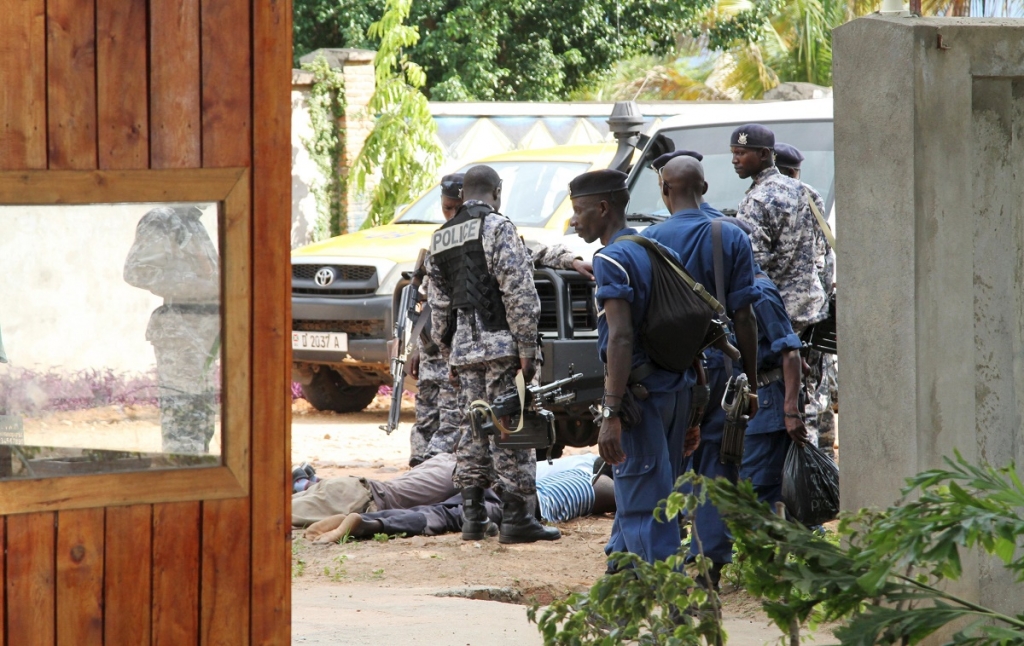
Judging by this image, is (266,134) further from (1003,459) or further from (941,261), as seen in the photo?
(1003,459)

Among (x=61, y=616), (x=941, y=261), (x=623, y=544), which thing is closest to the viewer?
(x=61, y=616)

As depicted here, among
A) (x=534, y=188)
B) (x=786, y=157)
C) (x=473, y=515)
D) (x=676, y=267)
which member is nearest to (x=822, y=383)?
(x=786, y=157)

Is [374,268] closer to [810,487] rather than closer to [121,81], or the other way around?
[810,487]

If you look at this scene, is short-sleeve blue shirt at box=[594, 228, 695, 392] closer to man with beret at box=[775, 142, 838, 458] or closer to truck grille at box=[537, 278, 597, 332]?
man with beret at box=[775, 142, 838, 458]

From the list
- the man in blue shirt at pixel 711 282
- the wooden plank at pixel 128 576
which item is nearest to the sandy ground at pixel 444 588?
the man in blue shirt at pixel 711 282

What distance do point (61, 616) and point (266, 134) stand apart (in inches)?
51.4

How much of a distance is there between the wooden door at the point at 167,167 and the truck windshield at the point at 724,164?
5.16 m

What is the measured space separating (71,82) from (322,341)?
23.1 ft

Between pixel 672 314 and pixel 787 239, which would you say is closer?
pixel 672 314

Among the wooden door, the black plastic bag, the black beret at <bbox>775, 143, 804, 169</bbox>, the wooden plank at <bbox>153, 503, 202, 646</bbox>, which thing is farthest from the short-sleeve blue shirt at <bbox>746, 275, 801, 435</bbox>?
the wooden plank at <bbox>153, 503, 202, 646</bbox>

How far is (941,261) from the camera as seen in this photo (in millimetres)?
4000

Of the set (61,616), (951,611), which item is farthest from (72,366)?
(951,611)

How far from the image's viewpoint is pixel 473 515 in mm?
6773

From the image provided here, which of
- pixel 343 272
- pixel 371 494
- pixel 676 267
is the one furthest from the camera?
pixel 343 272
